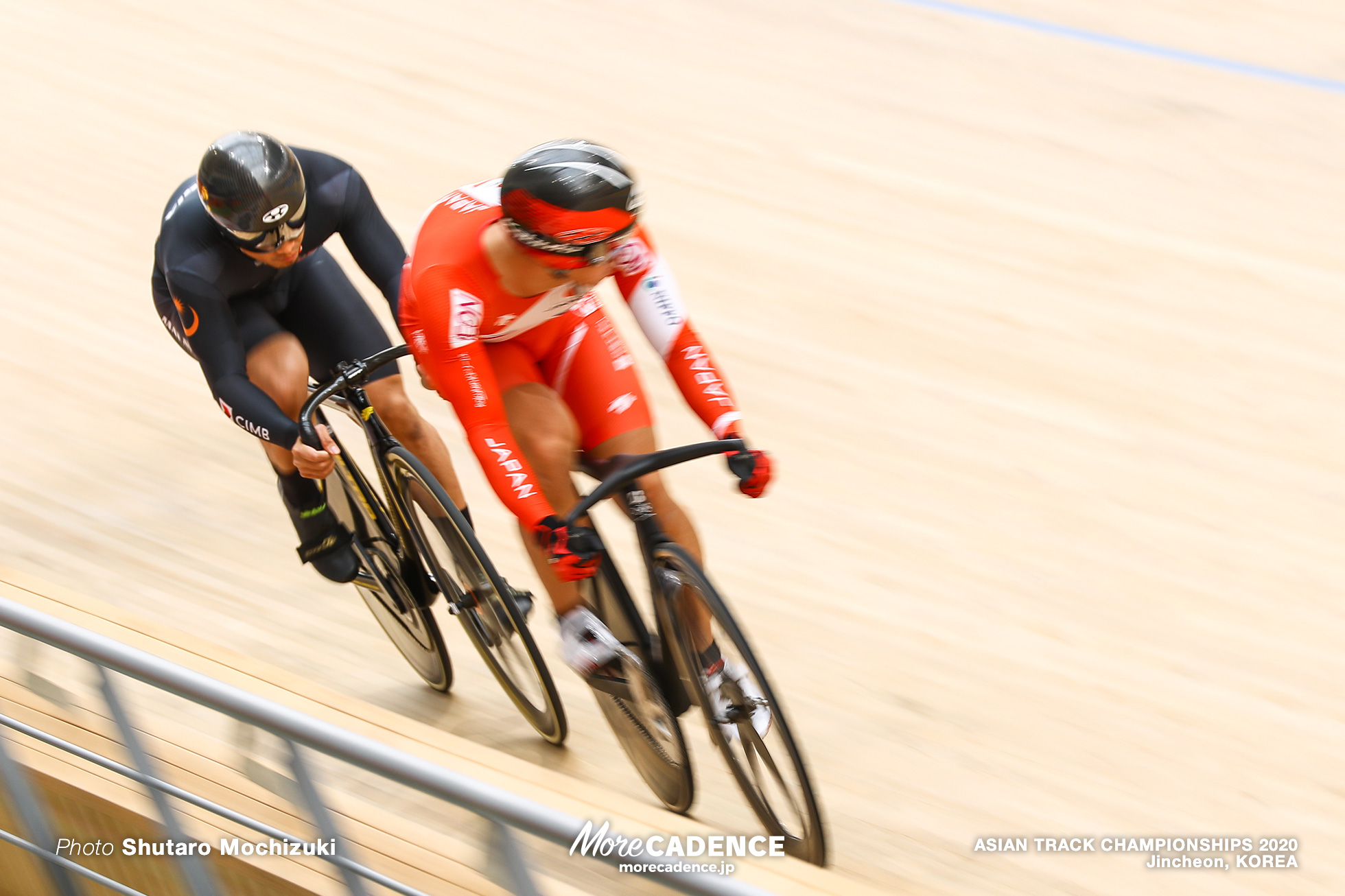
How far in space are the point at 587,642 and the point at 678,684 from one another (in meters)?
0.20

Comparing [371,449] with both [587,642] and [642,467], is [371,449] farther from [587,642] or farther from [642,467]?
[642,467]

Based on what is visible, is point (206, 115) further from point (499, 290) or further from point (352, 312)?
point (499, 290)

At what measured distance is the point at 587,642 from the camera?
2418mm

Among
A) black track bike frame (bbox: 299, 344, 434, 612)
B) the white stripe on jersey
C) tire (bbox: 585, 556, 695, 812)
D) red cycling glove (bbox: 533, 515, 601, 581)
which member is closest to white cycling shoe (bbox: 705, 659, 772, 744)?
Result: tire (bbox: 585, 556, 695, 812)

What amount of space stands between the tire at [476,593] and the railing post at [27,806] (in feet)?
2.80

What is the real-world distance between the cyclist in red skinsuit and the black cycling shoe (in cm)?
60

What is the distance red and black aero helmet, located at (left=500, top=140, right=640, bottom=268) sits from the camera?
6.84ft

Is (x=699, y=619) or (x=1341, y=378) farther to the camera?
(x=1341, y=378)

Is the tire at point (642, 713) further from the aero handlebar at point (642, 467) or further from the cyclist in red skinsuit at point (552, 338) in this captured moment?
the aero handlebar at point (642, 467)

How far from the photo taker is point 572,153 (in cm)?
213

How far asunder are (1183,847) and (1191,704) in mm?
418

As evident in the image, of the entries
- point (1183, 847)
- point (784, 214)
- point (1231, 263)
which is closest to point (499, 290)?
point (1183, 847)

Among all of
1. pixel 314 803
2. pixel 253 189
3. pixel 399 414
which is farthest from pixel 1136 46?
pixel 314 803

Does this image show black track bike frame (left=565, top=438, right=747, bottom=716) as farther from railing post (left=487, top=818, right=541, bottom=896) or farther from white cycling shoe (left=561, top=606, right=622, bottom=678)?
railing post (left=487, top=818, right=541, bottom=896)
